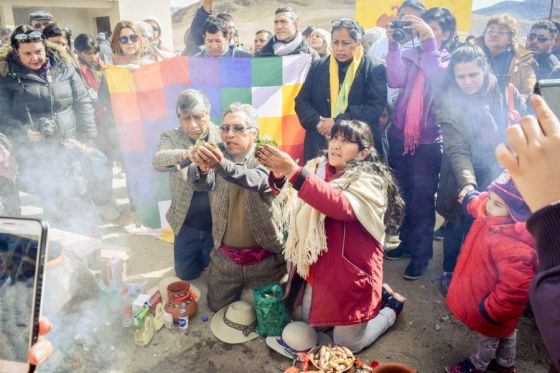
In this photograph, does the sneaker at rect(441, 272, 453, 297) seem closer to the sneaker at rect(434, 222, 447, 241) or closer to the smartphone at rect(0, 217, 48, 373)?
the sneaker at rect(434, 222, 447, 241)

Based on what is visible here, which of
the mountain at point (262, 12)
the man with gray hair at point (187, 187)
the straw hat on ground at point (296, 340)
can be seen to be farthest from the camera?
the mountain at point (262, 12)

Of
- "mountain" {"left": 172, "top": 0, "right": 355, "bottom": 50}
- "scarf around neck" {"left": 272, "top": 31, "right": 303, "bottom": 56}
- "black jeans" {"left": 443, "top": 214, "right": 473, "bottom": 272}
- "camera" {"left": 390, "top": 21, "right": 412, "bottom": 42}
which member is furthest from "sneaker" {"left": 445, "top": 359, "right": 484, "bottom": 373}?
"mountain" {"left": 172, "top": 0, "right": 355, "bottom": 50}

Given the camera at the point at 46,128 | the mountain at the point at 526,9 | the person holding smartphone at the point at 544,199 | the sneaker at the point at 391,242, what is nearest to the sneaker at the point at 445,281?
the sneaker at the point at 391,242

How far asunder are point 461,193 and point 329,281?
1.22m

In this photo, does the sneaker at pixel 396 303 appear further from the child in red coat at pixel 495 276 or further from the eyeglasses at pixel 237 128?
the eyeglasses at pixel 237 128

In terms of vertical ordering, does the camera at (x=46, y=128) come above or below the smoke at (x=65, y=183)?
above

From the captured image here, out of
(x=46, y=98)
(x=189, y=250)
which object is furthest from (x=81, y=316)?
(x=46, y=98)

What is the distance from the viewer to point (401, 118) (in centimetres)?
403

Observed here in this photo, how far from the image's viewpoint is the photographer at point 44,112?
4.30m

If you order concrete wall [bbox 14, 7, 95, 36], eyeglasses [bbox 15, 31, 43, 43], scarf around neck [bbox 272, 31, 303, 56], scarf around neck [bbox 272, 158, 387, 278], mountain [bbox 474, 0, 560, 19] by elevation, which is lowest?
scarf around neck [bbox 272, 158, 387, 278]

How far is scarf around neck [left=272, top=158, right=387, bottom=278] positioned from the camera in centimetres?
277

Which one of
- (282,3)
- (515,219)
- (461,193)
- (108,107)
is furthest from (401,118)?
(282,3)

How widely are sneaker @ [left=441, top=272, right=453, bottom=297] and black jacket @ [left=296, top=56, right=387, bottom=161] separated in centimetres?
134

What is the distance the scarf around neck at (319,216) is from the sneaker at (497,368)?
44.0 inches
